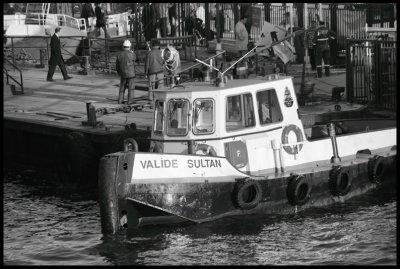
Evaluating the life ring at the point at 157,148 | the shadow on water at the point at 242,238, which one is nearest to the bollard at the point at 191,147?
the life ring at the point at 157,148

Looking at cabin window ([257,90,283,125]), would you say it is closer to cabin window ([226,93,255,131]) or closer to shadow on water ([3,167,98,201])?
cabin window ([226,93,255,131])

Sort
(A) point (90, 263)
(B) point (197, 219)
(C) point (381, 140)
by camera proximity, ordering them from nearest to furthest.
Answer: (A) point (90, 263)
(B) point (197, 219)
(C) point (381, 140)

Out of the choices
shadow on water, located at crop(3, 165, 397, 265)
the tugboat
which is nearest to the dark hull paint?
the tugboat

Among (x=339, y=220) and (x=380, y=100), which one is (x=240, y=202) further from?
(x=380, y=100)

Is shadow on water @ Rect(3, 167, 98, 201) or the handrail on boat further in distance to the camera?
the handrail on boat

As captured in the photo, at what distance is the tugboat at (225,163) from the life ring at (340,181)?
20 mm

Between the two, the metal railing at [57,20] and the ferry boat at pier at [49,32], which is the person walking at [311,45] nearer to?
the ferry boat at pier at [49,32]

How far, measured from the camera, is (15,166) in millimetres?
28594

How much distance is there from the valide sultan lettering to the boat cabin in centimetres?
40

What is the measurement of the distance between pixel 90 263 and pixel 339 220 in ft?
16.8

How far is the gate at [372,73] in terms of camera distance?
1125 inches

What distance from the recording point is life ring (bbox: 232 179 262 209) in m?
20.3

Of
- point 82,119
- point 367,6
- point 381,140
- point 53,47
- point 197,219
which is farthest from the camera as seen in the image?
point 367,6

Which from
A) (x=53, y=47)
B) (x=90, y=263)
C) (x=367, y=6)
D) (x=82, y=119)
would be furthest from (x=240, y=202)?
(x=367, y=6)
